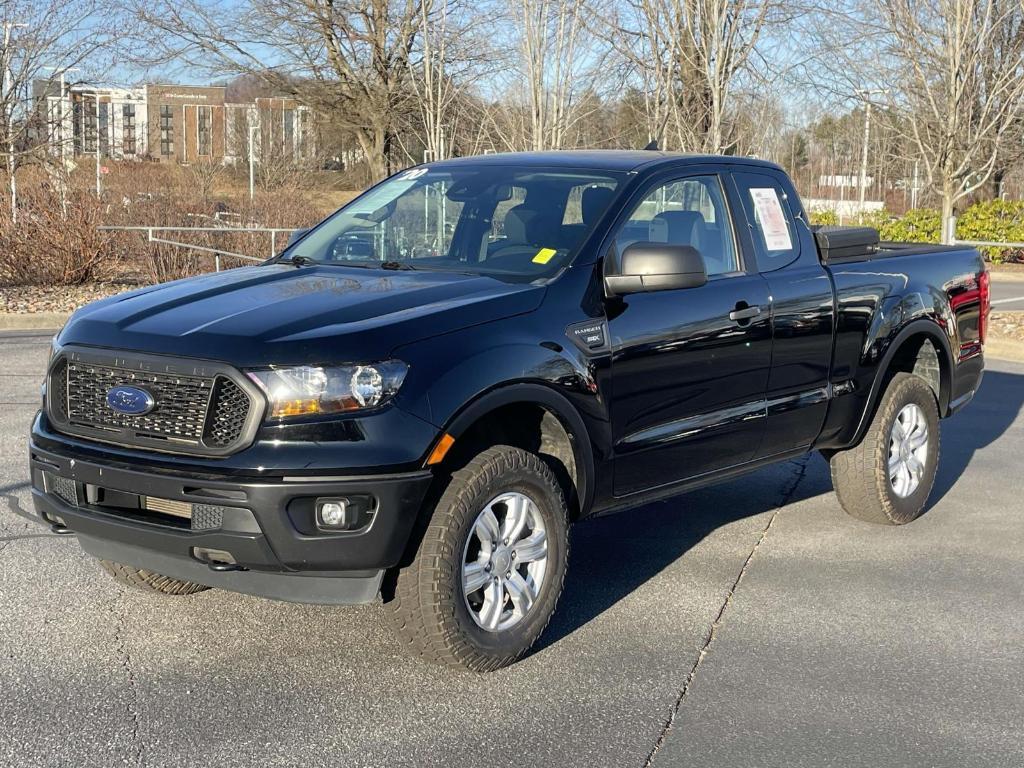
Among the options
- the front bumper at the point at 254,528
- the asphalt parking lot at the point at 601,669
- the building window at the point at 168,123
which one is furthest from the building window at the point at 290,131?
the building window at the point at 168,123

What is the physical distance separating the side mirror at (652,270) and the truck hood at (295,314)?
37 centimetres

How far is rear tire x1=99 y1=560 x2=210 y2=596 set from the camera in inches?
202

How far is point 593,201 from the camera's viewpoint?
530 centimetres

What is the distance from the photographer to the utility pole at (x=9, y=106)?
692 inches

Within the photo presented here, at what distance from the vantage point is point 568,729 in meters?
4.03

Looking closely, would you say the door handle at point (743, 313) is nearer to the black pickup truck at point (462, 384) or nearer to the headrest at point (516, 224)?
the black pickup truck at point (462, 384)

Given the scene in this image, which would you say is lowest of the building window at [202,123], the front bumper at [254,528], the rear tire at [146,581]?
the rear tire at [146,581]

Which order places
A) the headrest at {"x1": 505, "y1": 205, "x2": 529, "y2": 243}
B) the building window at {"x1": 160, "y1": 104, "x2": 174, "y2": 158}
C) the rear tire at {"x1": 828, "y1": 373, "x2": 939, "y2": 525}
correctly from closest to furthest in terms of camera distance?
the headrest at {"x1": 505, "y1": 205, "x2": 529, "y2": 243}
the rear tire at {"x1": 828, "y1": 373, "x2": 939, "y2": 525}
the building window at {"x1": 160, "y1": 104, "x2": 174, "y2": 158}

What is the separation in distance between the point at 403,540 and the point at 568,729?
0.81m

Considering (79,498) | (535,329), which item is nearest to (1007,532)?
(535,329)

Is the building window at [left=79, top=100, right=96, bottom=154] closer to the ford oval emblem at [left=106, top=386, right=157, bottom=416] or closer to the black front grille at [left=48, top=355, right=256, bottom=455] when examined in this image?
the black front grille at [left=48, top=355, right=256, bottom=455]

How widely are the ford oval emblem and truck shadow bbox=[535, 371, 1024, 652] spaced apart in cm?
173

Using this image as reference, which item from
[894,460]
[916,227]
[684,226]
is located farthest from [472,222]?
[916,227]

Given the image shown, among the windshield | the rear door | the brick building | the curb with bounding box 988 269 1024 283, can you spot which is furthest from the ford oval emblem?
the curb with bounding box 988 269 1024 283
